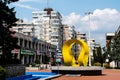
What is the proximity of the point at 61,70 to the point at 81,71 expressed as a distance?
266 centimetres

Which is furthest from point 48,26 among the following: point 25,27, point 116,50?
point 116,50

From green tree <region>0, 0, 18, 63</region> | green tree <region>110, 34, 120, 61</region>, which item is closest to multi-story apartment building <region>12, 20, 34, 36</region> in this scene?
green tree <region>110, 34, 120, 61</region>

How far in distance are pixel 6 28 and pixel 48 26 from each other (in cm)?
15317

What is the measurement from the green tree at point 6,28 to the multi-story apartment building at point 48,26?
473 ft

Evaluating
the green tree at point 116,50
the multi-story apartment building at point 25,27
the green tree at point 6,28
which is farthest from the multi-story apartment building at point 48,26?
the green tree at point 6,28

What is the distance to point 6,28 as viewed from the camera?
106 ft

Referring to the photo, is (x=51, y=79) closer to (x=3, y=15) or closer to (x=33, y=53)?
(x=3, y=15)

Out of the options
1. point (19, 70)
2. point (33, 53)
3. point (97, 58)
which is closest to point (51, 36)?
point (97, 58)

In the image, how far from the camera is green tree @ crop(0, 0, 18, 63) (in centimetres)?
3168

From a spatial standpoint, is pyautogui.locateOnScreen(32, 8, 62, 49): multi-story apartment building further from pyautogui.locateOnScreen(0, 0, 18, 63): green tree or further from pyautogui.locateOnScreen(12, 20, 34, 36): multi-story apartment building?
pyautogui.locateOnScreen(0, 0, 18, 63): green tree

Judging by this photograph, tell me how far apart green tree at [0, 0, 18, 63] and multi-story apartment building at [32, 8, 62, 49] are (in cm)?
14423

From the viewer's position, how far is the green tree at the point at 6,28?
31677 mm

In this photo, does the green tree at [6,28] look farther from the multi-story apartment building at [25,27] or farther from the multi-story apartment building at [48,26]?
the multi-story apartment building at [48,26]

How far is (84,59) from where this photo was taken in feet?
168
